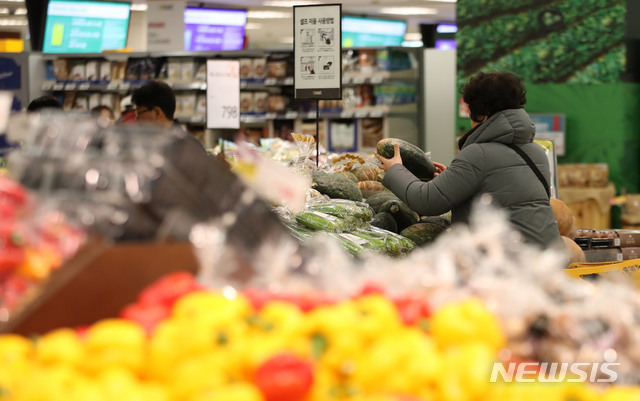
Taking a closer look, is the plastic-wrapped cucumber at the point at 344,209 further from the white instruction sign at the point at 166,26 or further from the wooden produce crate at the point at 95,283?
the white instruction sign at the point at 166,26

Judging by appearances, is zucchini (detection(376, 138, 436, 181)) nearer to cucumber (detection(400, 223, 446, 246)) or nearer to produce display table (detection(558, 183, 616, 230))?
cucumber (detection(400, 223, 446, 246))

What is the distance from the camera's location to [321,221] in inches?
141

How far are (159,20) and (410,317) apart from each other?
38.0ft

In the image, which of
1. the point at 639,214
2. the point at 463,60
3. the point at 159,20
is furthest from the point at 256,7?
the point at 639,214

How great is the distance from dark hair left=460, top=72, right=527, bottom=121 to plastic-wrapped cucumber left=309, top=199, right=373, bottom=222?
0.71m

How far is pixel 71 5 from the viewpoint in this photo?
12578 millimetres

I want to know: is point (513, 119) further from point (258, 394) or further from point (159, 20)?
point (159, 20)

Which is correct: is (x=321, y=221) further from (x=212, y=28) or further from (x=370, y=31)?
(x=370, y=31)

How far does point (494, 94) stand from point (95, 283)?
8.44 feet

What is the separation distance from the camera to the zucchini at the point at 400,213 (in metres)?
4.18

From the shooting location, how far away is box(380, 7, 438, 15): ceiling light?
16.7 meters

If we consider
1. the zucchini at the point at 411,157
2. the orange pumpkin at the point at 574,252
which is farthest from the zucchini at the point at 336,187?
the orange pumpkin at the point at 574,252

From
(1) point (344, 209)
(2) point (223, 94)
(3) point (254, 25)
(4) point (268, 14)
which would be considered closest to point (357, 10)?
(4) point (268, 14)

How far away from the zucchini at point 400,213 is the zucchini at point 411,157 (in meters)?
0.20
